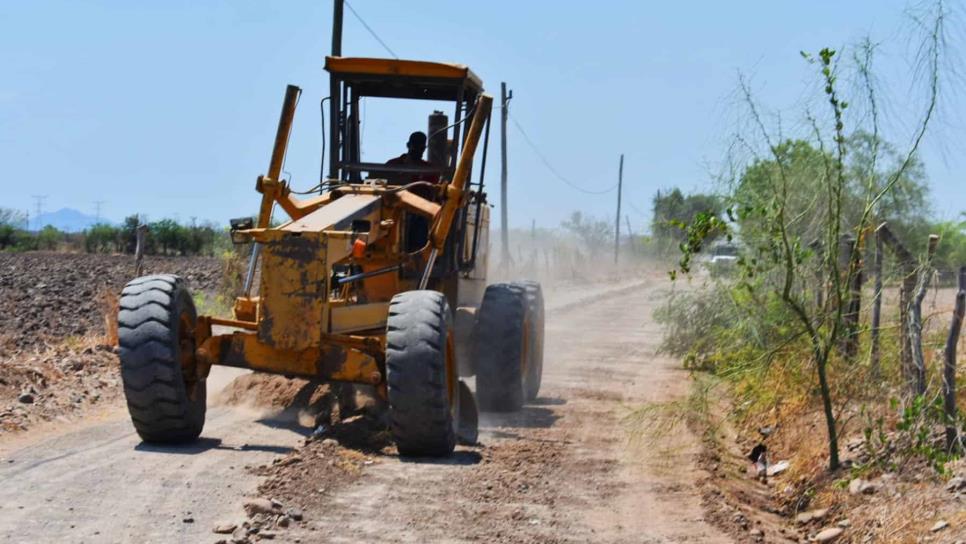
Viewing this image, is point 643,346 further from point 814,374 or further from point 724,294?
point 814,374

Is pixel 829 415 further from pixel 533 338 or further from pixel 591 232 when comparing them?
pixel 591 232

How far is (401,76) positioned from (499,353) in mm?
2685

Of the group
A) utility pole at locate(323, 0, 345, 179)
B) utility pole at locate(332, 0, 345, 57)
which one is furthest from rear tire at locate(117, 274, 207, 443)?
utility pole at locate(332, 0, 345, 57)

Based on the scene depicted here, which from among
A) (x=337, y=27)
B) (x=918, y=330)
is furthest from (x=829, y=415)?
(x=337, y=27)

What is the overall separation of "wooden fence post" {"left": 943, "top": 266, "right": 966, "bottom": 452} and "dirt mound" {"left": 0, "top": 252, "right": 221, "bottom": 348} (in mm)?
10462

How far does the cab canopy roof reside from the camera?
11445mm

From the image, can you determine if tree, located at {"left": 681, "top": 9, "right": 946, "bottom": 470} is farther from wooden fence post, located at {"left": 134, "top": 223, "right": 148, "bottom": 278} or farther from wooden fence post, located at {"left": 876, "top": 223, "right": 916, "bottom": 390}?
wooden fence post, located at {"left": 134, "top": 223, "right": 148, "bottom": 278}

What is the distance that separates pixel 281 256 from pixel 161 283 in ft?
3.13

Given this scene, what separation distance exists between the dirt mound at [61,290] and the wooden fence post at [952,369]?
34.3ft

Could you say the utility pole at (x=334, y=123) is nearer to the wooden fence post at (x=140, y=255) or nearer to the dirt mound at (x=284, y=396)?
the dirt mound at (x=284, y=396)

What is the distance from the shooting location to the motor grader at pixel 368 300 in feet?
30.0

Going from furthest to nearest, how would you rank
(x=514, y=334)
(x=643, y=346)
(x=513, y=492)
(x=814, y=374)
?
1. (x=643, y=346)
2. (x=514, y=334)
3. (x=814, y=374)
4. (x=513, y=492)

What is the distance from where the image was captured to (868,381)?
959cm

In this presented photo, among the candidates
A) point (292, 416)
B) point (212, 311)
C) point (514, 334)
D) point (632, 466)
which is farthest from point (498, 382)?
point (212, 311)
